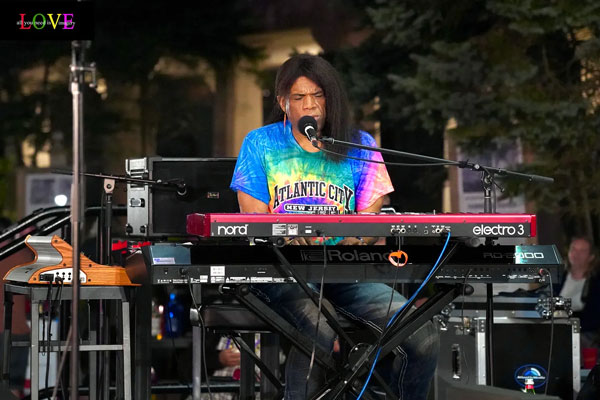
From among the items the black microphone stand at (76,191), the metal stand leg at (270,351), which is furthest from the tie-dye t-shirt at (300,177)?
the black microphone stand at (76,191)

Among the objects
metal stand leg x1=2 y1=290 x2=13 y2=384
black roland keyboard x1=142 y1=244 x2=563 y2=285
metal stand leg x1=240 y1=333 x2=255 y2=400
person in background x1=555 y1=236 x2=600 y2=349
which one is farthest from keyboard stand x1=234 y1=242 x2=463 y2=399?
person in background x1=555 y1=236 x2=600 y2=349

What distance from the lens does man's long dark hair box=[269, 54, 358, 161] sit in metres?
4.30

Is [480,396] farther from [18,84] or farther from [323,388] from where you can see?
[18,84]

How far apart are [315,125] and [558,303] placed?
7.20ft

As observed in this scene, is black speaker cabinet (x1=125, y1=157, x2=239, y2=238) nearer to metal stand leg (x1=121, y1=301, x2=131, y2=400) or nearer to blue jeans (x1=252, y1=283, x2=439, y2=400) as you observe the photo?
metal stand leg (x1=121, y1=301, x2=131, y2=400)

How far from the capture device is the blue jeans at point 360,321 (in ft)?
12.8

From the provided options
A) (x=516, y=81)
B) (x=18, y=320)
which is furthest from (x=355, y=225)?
(x=516, y=81)

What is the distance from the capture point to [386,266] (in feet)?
12.3

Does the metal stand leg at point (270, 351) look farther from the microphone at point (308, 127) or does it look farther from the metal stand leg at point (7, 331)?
the microphone at point (308, 127)

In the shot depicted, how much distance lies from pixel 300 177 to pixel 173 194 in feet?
5.10

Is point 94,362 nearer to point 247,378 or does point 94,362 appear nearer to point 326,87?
point 247,378

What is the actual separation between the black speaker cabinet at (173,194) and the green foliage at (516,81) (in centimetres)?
354

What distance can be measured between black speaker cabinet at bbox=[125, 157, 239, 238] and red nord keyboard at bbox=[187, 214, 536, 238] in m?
1.97

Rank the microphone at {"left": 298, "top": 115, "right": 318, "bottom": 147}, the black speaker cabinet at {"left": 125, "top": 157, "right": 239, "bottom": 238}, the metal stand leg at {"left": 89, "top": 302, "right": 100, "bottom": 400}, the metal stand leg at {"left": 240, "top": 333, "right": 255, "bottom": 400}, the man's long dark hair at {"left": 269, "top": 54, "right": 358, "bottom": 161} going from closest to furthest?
the microphone at {"left": 298, "top": 115, "right": 318, "bottom": 147} < the man's long dark hair at {"left": 269, "top": 54, "right": 358, "bottom": 161} < the metal stand leg at {"left": 240, "top": 333, "right": 255, "bottom": 400} < the metal stand leg at {"left": 89, "top": 302, "right": 100, "bottom": 400} < the black speaker cabinet at {"left": 125, "top": 157, "right": 239, "bottom": 238}
